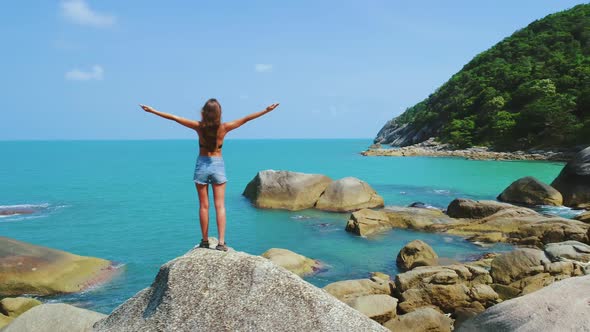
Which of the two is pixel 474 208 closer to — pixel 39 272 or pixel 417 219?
pixel 417 219

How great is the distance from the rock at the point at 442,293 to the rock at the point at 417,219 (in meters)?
9.85

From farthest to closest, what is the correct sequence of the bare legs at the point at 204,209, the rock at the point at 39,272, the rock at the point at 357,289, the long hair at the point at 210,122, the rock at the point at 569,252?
the rock at the point at 39,272 → the rock at the point at 569,252 → the rock at the point at 357,289 → the bare legs at the point at 204,209 → the long hair at the point at 210,122

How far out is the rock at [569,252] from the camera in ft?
41.5

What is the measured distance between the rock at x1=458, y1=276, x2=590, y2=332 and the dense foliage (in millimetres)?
55582

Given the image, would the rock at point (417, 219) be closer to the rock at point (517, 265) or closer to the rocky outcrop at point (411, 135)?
the rock at point (517, 265)

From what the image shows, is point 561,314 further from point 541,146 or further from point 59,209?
point 541,146

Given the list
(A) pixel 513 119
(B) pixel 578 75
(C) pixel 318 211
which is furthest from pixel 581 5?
(C) pixel 318 211

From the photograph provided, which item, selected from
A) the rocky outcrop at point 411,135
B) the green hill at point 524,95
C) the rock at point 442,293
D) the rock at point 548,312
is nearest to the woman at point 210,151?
the rock at point 548,312

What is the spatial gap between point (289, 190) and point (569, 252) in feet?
55.7

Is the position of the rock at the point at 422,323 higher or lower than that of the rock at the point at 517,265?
lower

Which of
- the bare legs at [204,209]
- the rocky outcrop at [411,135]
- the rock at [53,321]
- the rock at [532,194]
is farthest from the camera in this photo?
the rocky outcrop at [411,135]

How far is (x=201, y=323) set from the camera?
5.32m

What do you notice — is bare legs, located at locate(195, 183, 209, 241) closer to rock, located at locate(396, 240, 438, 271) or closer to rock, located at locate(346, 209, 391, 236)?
rock, located at locate(396, 240, 438, 271)

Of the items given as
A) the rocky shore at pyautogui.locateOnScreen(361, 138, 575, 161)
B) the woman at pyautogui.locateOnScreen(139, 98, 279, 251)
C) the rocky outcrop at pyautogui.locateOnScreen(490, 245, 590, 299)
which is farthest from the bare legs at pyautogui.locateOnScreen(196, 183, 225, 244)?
the rocky shore at pyautogui.locateOnScreen(361, 138, 575, 161)
